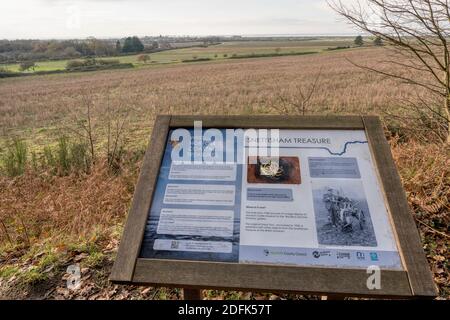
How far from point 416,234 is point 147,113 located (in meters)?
14.5

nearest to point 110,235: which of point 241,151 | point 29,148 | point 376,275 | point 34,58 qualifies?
point 241,151

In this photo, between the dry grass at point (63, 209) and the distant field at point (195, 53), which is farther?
the distant field at point (195, 53)

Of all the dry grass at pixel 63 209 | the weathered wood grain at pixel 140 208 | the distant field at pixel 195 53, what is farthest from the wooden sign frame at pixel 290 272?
the distant field at pixel 195 53

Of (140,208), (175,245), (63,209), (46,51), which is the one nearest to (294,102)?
(63,209)

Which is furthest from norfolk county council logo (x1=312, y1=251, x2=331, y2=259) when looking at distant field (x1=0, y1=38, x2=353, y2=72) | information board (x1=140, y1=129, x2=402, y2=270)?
distant field (x1=0, y1=38, x2=353, y2=72)

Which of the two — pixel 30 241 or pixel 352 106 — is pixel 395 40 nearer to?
pixel 30 241

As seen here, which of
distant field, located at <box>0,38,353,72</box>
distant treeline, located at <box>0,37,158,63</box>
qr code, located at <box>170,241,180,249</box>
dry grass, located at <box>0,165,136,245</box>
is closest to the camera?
qr code, located at <box>170,241,180,249</box>

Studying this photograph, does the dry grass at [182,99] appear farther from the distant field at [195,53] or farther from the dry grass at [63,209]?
the distant field at [195,53]

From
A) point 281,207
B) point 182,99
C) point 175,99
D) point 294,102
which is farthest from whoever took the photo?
point 175,99

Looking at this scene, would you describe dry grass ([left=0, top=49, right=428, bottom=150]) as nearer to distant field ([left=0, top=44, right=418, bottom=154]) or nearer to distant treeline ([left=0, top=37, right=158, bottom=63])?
distant field ([left=0, top=44, right=418, bottom=154])

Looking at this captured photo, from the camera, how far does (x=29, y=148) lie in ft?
36.4

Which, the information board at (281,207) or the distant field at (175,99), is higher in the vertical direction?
the information board at (281,207)

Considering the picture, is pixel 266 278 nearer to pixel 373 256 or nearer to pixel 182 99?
pixel 373 256

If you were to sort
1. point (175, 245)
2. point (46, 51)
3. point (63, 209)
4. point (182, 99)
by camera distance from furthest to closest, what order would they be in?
1. point (46, 51)
2. point (182, 99)
3. point (63, 209)
4. point (175, 245)
